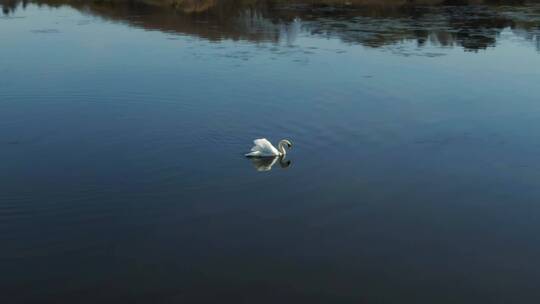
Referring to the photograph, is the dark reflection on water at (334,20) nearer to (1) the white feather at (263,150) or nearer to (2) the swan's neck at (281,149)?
(2) the swan's neck at (281,149)

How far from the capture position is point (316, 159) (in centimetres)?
1633

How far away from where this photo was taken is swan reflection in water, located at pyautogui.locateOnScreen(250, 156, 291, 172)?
16.0 metres

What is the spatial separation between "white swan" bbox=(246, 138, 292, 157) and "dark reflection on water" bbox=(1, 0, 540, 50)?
50.9 feet

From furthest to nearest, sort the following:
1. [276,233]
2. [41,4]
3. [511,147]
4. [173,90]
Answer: [41,4] → [173,90] → [511,147] → [276,233]

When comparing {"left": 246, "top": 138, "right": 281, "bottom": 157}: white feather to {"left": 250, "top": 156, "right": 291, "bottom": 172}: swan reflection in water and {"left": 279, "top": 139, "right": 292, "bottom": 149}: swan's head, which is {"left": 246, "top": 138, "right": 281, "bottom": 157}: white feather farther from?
{"left": 279, "top": 139, "right": 292, "bottom": 149}: swan's head

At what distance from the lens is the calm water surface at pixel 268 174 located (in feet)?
35.7

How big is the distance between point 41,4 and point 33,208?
124 ft

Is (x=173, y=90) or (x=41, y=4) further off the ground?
(x=41, y=4)

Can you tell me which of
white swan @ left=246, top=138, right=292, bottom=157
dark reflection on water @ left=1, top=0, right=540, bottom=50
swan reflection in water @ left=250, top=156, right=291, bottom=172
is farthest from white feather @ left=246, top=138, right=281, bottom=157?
dark reflection on water @ left=1, top=0, right=540, bottom=50

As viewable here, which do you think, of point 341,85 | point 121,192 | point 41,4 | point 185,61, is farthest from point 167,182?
point 41,4

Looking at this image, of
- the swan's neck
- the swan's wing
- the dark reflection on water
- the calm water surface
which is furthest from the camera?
the dark reflection on water

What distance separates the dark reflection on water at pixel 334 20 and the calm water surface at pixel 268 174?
2953mm

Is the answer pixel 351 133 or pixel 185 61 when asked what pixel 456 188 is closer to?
pixel 351 133

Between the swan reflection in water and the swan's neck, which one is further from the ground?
the swan's neck
